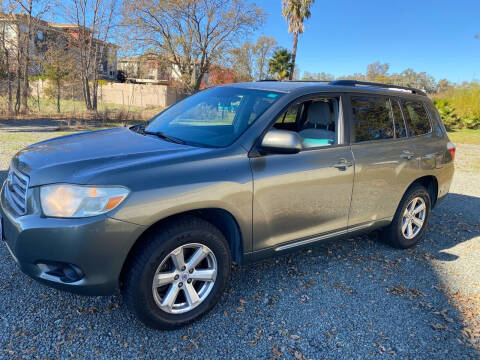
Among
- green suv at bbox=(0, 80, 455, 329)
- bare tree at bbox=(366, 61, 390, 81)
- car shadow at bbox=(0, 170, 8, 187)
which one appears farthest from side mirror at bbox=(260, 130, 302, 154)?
bare tree at bbox=(366, 61, 390, 81)

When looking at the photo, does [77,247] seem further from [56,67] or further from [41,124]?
[56,67]

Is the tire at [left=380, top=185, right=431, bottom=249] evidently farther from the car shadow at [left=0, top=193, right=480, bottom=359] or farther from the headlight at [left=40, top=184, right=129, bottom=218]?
Result: the headlight at [left=40, top=184, right=129, bottom=218]

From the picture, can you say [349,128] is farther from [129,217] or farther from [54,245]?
[54,245]

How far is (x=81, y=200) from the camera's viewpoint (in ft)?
7.11

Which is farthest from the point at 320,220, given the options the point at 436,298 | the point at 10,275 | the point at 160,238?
the point at 10,275

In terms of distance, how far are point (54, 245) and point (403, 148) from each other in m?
3.42

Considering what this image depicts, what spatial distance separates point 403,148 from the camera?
390 cm

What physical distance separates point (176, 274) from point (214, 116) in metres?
1.61

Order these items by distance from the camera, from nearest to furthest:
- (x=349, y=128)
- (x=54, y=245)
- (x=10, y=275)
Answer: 1. (x=54, y=245)
2. (x=10, y=275)
3. (x=349, y=128)

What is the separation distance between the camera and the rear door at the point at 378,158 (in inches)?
138

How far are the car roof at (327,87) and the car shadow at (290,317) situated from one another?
176cm

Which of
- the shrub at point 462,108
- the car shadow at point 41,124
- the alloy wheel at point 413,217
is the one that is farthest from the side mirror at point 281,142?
the shrub at point 462,108

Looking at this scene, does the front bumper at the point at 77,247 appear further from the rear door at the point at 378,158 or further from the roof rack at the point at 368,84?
the roof rack at the point at 368,84

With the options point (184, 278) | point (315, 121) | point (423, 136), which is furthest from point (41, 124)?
point (423, 136)
